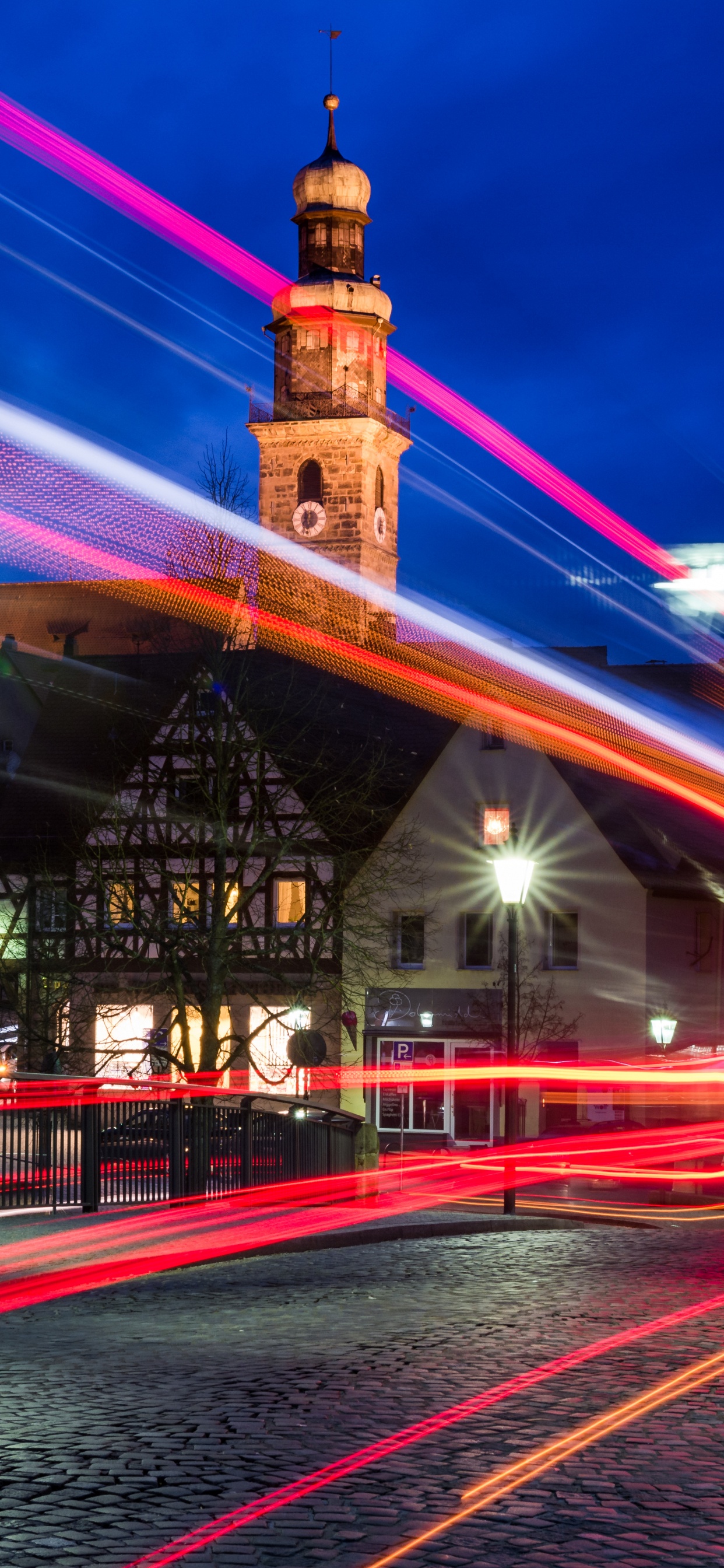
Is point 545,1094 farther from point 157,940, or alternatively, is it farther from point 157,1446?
point 157,1446

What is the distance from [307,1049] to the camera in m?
31.8

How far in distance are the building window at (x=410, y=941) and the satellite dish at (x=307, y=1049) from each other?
10200 millimetres

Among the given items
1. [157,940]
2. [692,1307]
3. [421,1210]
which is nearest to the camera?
[692,1307]

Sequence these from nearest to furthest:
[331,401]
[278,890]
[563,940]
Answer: [563,940]
[278,890]
[331,401]

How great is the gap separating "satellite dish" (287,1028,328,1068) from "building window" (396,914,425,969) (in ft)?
33.5

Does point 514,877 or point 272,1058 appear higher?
point 514,877

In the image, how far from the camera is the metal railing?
16.5 m

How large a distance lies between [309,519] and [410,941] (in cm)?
3631

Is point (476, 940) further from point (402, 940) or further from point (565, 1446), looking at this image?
point (565, 1446)

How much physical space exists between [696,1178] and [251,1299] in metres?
17.4

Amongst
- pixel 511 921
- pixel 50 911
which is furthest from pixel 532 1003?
pixel 511 921

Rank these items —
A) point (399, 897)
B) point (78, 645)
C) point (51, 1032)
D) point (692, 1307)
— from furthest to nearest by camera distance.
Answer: point (78, 645), point (399, 897), point (51, 1032), point (692, 1307)

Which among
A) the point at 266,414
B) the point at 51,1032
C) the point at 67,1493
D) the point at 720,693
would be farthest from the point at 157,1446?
the point at 266,414

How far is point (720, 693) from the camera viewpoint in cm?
6306
